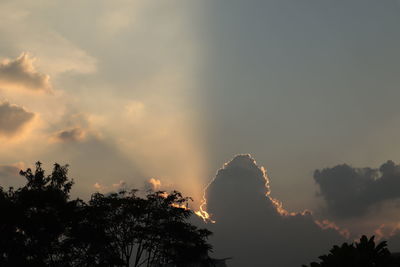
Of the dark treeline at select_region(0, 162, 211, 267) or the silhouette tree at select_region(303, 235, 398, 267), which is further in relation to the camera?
the dark treeline at select_region(0, 162, 211, 267)

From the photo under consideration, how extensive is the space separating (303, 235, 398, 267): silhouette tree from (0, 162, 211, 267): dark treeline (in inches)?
1079

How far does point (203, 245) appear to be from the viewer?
57.1 meters

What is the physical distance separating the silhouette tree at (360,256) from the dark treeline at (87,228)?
89.9 feet

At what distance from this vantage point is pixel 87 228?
1913 inches

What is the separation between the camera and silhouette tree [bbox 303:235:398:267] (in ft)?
71.9

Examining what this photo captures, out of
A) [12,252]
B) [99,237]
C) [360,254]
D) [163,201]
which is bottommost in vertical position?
[360,254]

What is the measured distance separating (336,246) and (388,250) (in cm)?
354

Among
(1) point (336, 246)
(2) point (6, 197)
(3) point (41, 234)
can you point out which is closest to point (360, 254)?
(1) point (336, 246)

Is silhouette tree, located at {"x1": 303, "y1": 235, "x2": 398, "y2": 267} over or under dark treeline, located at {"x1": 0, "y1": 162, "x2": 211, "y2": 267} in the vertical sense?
under

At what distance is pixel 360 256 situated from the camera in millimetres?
22344

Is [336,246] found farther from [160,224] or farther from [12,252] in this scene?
[160,224]

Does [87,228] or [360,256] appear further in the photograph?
[87,228]

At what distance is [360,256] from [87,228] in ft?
111

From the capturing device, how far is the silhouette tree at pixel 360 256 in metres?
21.9
